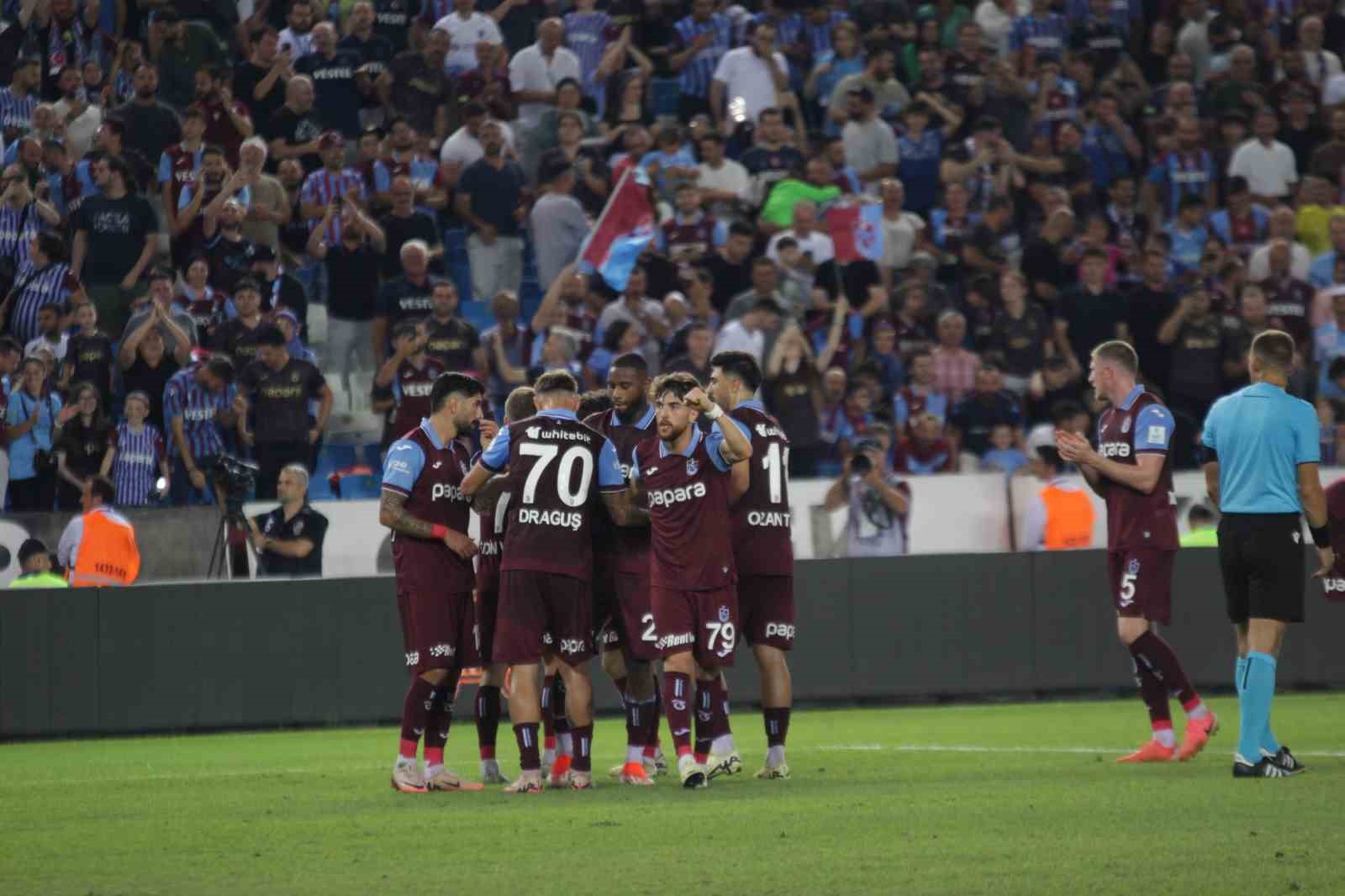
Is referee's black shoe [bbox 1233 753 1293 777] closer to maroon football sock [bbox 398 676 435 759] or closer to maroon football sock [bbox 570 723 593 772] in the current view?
maroon football sock [bbox 570 723 593 772]

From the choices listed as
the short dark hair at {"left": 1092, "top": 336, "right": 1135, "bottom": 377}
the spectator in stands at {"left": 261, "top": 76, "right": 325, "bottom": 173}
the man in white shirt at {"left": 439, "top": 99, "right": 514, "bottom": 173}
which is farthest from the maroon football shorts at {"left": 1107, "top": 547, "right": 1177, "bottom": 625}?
the spectator in stands at {"left": 261, "top": 76, "right": 325, "bottom": 173}

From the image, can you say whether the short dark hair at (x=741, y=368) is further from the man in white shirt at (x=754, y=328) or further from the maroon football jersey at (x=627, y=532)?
the man in white shirt at (x=754, y=328)

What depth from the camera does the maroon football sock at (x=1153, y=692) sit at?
12.6m

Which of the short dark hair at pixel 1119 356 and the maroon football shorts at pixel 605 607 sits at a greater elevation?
the short dark hair at pixel 1119 356

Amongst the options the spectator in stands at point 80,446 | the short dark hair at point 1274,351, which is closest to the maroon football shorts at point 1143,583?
the short dark hair at point 1274,351

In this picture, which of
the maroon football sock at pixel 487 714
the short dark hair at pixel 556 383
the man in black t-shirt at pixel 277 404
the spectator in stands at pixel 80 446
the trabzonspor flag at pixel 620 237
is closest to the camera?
the short dark hair at pixel 556 383

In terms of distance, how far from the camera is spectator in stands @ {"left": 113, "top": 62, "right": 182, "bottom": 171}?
71.4 ft

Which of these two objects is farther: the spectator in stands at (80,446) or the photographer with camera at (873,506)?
the photographer with camera at (873,506)

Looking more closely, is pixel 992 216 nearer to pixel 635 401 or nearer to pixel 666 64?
pixel 666 64

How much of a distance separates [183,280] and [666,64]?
6968 millimetres

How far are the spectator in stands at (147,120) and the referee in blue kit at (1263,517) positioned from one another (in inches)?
537

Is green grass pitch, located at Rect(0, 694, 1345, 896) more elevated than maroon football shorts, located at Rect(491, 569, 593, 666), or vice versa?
maroon football shorts, located at Rect(491, 569, 593, 666)

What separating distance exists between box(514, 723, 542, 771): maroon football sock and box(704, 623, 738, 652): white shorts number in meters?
1.09

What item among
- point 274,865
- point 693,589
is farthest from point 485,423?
point 274,865
